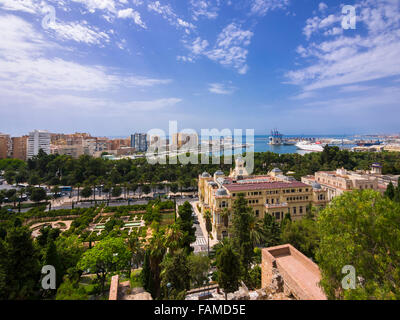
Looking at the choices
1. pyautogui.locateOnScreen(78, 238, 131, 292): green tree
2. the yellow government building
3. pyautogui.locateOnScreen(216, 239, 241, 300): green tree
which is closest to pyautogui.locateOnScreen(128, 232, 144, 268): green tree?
pyautogui.locateOnScreen(78, 238, 131, 292): green tree

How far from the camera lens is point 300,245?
1805cm

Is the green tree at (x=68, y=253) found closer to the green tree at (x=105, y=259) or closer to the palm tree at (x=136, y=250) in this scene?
the green tree at (x=105, y=259)

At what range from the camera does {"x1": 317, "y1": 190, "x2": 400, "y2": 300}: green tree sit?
25.2 feet

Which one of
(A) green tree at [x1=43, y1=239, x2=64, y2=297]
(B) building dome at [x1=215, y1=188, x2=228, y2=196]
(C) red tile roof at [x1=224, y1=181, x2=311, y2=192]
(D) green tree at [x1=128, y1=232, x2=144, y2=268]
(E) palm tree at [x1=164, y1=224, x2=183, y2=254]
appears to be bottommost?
(D) green tree at [x1=128, y1=232, x2=144, y2=268]

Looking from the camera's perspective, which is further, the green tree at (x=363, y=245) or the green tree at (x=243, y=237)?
the green tree at (x=243, y=237)

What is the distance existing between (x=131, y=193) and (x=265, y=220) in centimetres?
4040

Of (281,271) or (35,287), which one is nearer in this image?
(281,271)

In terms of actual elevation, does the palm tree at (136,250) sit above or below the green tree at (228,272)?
below

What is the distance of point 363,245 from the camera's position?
27.9 feet

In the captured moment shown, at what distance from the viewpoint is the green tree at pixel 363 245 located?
7684mm

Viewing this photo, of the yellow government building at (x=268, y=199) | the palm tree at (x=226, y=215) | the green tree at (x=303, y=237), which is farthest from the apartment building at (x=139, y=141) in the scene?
the green tree at (x=303, y=237)

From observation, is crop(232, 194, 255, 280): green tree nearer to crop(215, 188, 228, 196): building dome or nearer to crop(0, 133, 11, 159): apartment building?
crop(215, 188, 228, 196): building dome
